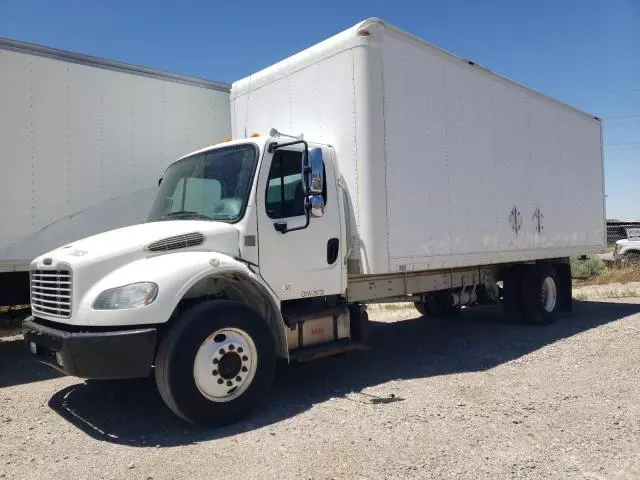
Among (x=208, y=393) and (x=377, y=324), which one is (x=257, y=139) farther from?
(x=377, y=324)

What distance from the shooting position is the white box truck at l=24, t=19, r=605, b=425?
4312 mm

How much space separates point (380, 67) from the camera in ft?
19.5

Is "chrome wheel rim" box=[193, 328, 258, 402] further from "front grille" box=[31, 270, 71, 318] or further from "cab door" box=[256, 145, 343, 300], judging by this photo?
"front grille" box=[31, 270, 71, 318]

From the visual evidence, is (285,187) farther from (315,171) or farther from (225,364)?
(225,364)

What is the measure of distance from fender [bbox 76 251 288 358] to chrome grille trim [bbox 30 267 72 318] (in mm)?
231

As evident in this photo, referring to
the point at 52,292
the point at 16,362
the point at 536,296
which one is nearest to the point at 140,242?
the point at 52,292

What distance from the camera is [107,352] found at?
4113 mm

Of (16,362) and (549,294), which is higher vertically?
(549,294)

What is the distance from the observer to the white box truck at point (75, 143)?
6289 millimetres

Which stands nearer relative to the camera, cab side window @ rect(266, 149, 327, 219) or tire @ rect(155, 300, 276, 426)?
tire @ rect(155, 300, 276, 426)

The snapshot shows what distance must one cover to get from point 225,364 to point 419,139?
362 cm

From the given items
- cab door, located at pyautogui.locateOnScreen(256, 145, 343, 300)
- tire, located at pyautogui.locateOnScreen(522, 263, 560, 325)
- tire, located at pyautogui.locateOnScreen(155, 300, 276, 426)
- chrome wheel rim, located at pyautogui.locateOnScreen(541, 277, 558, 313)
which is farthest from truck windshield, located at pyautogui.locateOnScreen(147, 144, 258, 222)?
A: chrome wheel rim, located at pyautogui.locateOnScreen(541, 277, 558, 313)

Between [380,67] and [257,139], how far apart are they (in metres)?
1.66

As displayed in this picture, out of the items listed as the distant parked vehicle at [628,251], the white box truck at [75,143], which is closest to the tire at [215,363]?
the white box truck at [75,143]
